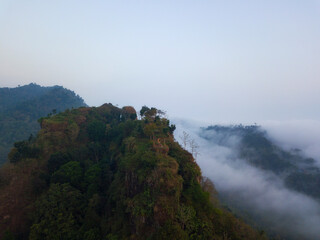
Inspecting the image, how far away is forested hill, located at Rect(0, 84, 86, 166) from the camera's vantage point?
219 feet

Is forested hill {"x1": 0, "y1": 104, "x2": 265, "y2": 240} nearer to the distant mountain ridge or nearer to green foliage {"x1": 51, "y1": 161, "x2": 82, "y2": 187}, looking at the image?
green foliage {"x1": 51, "y1": 161, "x2": 82, "y2": 187}

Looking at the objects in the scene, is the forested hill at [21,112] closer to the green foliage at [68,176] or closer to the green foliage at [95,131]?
the green foliage at [95,131]

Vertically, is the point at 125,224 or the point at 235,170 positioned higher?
the point at 125,224

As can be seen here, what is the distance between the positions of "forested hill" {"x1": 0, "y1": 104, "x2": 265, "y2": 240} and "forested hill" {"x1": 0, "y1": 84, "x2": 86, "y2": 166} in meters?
21.3

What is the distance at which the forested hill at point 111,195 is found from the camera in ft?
54.9

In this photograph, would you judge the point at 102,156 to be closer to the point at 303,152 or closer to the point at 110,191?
the point at 110,191

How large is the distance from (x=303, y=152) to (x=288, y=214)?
68.3 meters

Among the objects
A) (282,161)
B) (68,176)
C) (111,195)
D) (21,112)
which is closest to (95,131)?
(68,176)

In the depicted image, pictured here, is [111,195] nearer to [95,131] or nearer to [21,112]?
[95,131]

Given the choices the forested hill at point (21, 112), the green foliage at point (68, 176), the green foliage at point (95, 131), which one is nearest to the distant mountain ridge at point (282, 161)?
the green foliage at point (95, 131)

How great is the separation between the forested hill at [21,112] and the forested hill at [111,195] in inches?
839

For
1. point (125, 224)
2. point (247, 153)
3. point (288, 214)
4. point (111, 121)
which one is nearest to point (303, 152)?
point (247, 153)

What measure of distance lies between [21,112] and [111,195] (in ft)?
278

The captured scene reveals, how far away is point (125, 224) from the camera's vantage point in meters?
18.9
